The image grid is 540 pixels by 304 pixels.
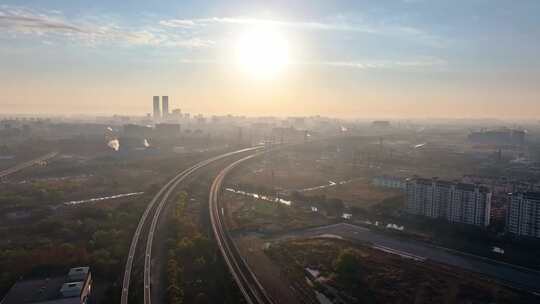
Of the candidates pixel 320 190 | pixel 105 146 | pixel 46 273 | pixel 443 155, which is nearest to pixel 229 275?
pixel 46 273

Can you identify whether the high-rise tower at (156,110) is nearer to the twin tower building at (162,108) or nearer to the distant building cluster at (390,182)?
the twin tower building at (162,108)

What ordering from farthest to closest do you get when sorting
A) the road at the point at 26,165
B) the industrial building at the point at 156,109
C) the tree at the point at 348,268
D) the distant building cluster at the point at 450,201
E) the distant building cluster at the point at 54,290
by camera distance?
the industrial building at the point at 156,109 → the road at the point at 26,165 → the distant building cluster at the point at 450,201 → the tree at the point at 348,268 → the distant building cluster at the point at 54,290

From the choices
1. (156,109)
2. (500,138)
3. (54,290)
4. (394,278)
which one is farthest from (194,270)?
(156,109)

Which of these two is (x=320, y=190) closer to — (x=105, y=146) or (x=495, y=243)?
(x=495, y=243)

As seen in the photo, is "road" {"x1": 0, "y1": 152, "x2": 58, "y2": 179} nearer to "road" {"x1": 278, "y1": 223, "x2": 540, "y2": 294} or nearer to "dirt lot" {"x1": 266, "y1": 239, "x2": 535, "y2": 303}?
"road" {"x1": 278, "y1": 223, "x2": 540, "y2": 294}

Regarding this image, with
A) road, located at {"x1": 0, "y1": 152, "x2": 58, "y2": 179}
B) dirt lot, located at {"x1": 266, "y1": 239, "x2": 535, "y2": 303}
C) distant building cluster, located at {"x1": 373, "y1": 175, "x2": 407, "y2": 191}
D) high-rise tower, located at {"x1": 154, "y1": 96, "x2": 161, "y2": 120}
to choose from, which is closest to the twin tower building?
high-rise tower, located at {"x1": 154, "y1": 96, "x2": 161, "y2": 120}

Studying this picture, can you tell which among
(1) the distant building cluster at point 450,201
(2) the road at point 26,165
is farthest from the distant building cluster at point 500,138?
(2) the road at point 26,165
